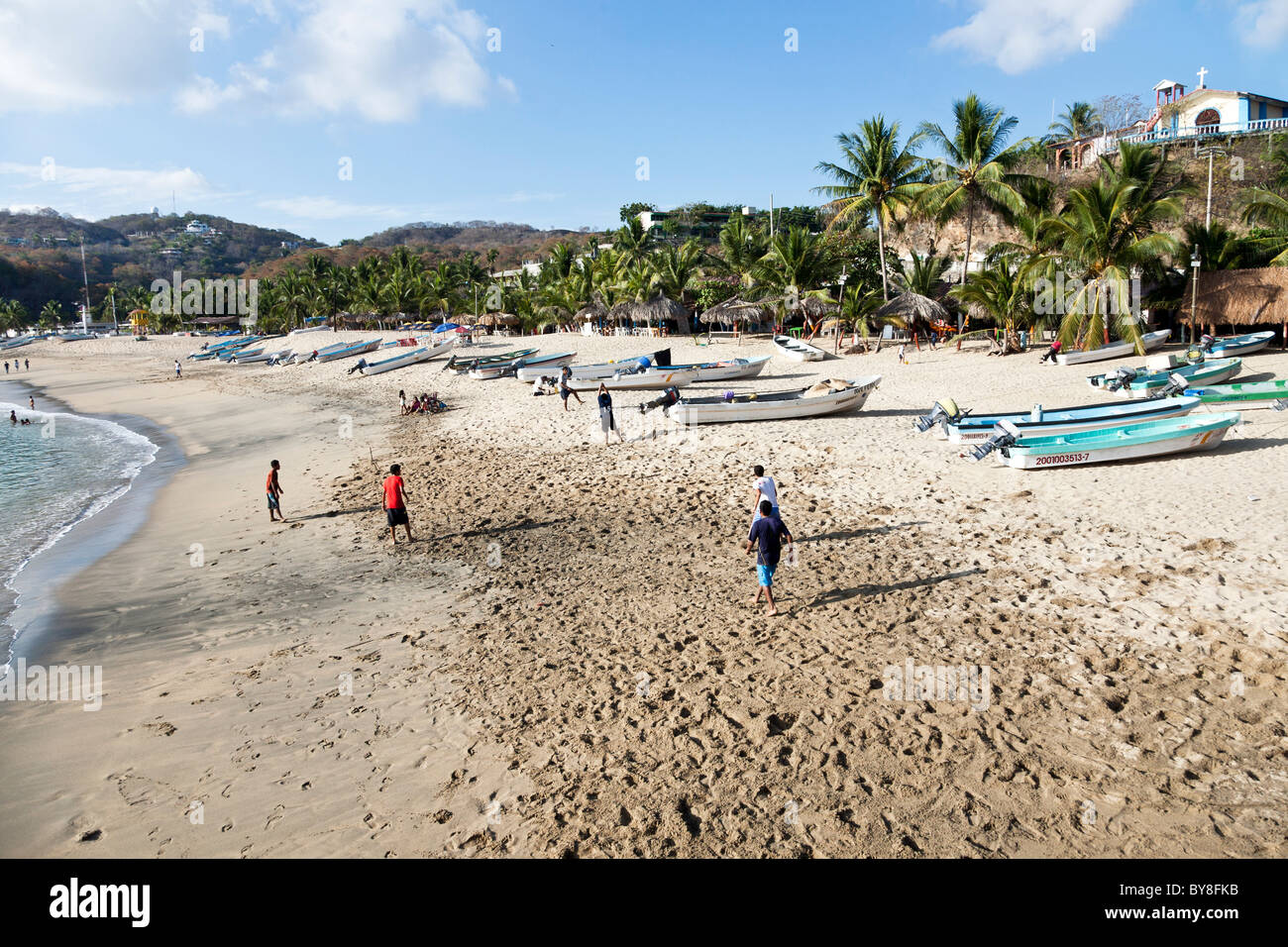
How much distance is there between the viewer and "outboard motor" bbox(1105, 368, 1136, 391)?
698 inches

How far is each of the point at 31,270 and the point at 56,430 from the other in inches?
4874

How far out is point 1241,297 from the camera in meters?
24.2

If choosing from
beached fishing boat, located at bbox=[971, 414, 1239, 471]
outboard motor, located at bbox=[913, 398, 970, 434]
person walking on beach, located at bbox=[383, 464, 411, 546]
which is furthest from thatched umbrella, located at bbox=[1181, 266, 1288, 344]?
person walking on beach, located at bbox=[383, 464, 411, 546]

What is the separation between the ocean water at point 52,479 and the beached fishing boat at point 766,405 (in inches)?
486

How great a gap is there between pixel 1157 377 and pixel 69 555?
78.3 feet

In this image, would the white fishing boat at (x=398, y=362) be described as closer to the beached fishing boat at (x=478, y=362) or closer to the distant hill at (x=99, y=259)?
the beached fishing boat at (x=478, y=362)

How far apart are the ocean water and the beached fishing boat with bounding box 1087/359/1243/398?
2214cm

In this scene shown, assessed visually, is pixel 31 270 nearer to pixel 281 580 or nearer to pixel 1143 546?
pixel 281 580

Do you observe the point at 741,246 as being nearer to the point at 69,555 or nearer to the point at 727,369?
the point at 727,369

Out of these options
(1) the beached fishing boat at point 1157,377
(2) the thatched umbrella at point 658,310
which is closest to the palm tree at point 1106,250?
(1) the beached fishing boat at point 1157,377

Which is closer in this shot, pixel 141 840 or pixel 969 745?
pixel 141 840
